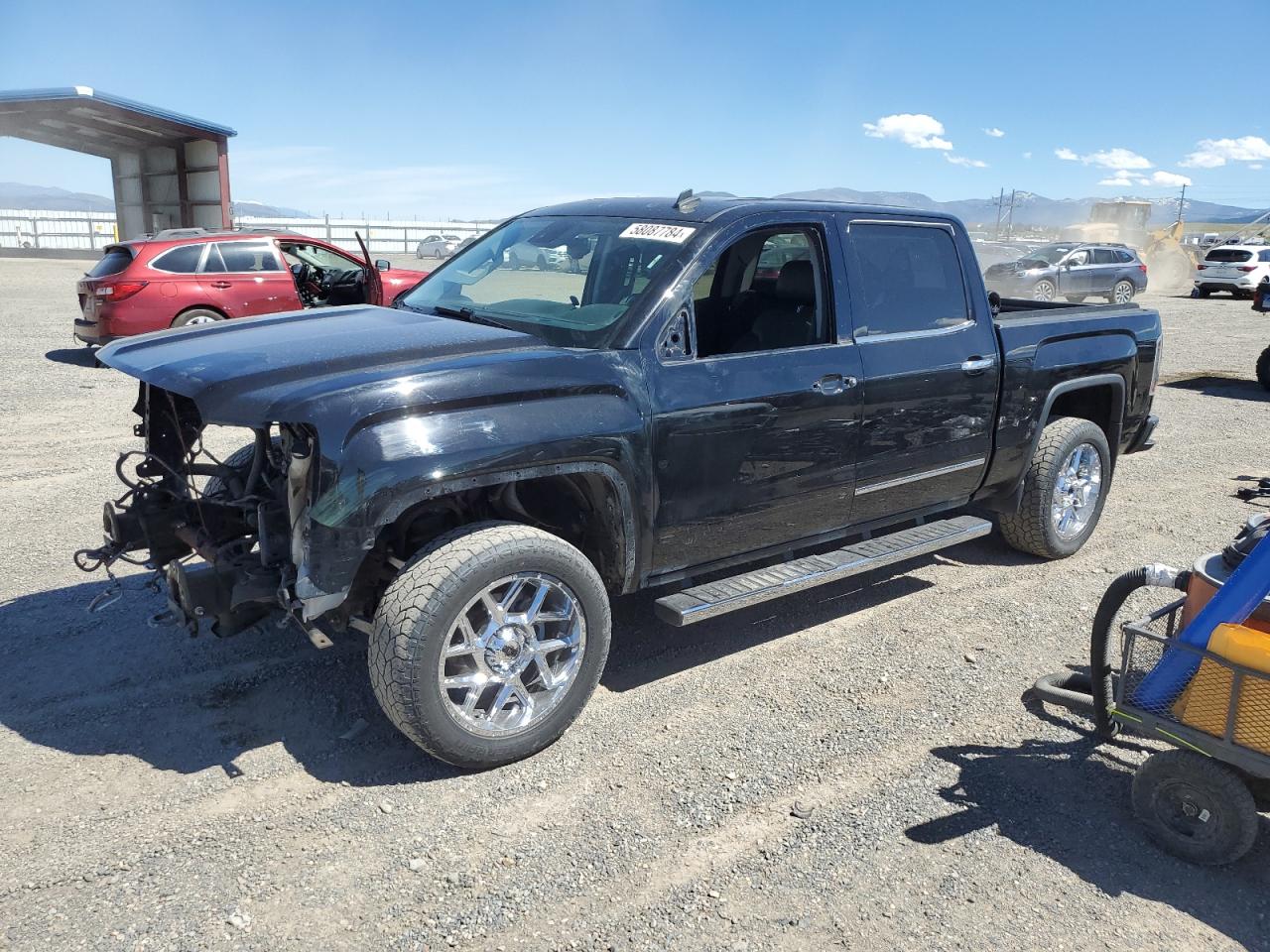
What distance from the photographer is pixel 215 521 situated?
3986 mm

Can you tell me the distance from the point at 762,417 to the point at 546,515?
3.15ft

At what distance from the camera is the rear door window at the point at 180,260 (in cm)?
1209

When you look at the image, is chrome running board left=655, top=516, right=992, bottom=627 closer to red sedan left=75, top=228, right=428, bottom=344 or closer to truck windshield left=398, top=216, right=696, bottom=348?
truck windshield left=398, top=216, right=696, bottom=348

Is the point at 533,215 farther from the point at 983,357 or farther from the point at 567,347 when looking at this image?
the point at 983,357

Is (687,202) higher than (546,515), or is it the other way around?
(687,202)

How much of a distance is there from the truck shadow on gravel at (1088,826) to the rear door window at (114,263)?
11.6 meters

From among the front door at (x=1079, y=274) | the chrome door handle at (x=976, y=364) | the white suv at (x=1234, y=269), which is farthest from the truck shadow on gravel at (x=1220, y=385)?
the white suv at (x=1234, y=269)

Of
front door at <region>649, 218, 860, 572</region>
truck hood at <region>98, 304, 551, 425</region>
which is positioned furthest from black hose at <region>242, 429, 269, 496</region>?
front door at <region>649, 218, 860, 572</region>

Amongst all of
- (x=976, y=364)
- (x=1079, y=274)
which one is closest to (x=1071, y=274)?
(x=1079, y=274)

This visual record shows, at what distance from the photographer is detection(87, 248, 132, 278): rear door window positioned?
473 inches

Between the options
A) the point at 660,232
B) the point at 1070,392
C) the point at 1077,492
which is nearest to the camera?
the point at 660,232

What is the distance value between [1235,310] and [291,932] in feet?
92.0

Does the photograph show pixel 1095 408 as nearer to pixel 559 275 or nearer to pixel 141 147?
pixel 559 275

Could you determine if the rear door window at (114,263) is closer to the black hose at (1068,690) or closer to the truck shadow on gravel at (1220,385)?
the black hose at (1068,690)
